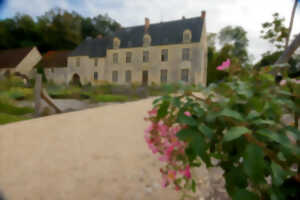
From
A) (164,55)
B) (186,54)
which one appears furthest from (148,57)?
(186,54)

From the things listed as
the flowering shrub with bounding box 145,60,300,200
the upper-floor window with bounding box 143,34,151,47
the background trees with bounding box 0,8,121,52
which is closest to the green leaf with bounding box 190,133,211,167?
the flowering shrub with bounding box 145,60,300,200

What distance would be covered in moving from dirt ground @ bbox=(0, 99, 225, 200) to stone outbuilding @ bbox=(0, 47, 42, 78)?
0.48 m

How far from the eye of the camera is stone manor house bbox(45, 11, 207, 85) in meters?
1.62

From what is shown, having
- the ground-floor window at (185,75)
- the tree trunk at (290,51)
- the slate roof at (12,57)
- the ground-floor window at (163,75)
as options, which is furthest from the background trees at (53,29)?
the tree trunk at (290,51)

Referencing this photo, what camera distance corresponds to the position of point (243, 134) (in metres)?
0.25

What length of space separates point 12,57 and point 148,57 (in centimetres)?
111

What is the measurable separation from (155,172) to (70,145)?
0.65 meters

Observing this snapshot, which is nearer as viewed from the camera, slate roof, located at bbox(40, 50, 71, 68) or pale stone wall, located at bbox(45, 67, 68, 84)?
slate roof, located at bbox(40, 50, 71, 68)

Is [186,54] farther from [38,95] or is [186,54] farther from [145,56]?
[38,95]

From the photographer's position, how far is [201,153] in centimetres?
23

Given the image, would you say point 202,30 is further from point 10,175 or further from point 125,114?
point 10,175

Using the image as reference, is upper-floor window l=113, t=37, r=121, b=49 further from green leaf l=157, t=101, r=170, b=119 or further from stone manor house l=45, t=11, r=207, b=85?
green leaf l=157, t=101, r=170, b=119

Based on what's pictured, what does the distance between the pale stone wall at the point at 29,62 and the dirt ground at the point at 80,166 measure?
0.49m

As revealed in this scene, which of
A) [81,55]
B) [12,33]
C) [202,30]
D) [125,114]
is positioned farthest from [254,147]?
[125,114]
